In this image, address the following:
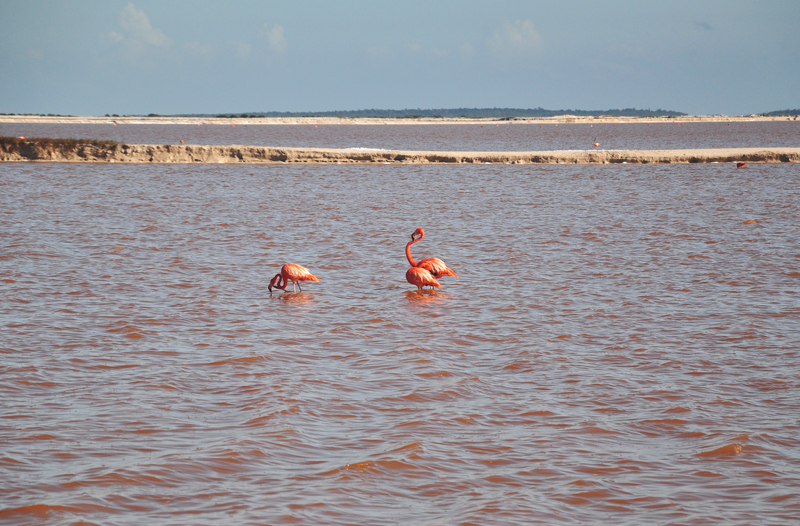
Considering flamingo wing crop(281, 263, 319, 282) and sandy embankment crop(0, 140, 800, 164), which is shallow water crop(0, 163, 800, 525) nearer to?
flamingo wing crop(281, 263, 319, 282)

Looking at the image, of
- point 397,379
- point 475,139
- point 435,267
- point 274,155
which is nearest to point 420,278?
point 435,267

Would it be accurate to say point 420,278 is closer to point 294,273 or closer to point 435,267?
point 435,267

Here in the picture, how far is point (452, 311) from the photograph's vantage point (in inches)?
415

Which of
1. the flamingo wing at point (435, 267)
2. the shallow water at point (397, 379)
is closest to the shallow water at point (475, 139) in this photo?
the shallow water at point (397, 379)

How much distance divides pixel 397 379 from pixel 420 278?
A: 3.92 metres

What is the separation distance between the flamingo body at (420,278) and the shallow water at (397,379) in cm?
21

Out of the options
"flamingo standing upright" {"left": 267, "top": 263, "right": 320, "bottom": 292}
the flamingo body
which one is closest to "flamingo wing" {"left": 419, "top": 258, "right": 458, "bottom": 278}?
the flamingo body

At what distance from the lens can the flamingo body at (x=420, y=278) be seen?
37.7 ft

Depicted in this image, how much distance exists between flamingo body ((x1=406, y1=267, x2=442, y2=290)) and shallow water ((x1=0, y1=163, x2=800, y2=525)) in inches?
8.1

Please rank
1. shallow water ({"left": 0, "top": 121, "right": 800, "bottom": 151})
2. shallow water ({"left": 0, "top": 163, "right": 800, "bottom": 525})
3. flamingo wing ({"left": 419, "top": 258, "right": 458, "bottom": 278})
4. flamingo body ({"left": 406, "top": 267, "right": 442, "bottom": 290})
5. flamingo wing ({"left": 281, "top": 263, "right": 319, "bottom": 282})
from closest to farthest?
shallow water ({"left": 0, "top": 163, "right": 800, "bottom": 525})
flamingo wing ({"left": 281, "top": 263, "right": 319, "bottom": 282})
flamingo body ({"left": 406, "top": 267, "right": 442, "bottom": 290})
flamingo wing ({"left": 419, "top": 258, "right": 458, "bottom": 278})
shallow water ({"left": 0, "top": 121, "right": 800, "bottom": 151})

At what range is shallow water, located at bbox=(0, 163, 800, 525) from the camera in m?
5.36

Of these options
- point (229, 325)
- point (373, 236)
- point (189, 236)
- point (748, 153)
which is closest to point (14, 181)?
point (189, 236)

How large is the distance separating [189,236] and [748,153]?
2731 centimetres

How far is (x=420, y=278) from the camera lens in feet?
37.7
